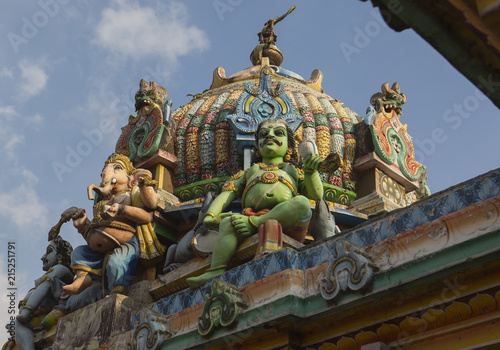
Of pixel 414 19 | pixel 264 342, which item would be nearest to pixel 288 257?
pixel 264 342

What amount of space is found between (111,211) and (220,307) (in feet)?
12.2

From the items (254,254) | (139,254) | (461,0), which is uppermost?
(139,254)

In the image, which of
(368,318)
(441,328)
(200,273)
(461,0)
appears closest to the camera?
(461,0)

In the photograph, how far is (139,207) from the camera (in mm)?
12180

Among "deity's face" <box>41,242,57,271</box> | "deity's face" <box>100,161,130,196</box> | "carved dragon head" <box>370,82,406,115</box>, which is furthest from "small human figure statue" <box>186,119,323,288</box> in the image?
"deity's face" <box>41,242,57,271</box>

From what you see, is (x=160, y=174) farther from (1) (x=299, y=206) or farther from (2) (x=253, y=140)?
(1) (x=299, y=206)

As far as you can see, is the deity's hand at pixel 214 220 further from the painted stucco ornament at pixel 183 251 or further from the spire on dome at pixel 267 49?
the spire on dome at pixel 267 49

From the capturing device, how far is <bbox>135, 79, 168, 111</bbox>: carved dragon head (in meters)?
14.9

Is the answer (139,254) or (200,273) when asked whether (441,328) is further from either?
(139,254)

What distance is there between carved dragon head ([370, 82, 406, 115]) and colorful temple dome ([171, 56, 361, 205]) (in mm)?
633

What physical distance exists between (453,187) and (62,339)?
6.38 m

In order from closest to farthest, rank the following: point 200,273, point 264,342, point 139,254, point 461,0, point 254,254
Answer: point 461,0 < point 264,342 < point 254,254 < point 200,273 < point 139,254

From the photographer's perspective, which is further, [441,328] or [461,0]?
[441,328]

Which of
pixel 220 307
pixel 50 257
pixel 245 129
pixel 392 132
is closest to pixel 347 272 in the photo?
pixel 220 307
